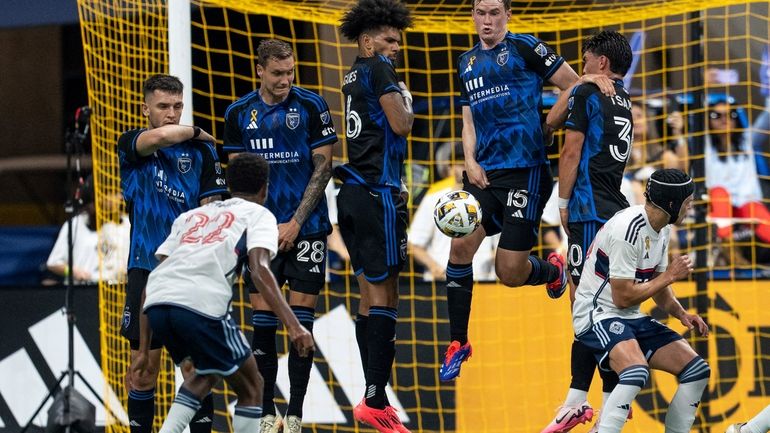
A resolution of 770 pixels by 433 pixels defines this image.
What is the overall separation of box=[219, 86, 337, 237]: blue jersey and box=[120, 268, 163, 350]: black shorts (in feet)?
2.98

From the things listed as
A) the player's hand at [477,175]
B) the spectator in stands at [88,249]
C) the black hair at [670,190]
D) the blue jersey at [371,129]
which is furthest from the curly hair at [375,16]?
the spectator in stands at [88,249]

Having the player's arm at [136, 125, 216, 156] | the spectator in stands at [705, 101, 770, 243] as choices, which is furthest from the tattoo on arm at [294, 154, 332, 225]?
the spectator in stands at [705, 101, 770, 243]

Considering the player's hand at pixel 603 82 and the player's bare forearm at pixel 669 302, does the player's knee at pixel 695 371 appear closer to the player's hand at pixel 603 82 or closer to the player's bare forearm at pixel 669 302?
the player's bare forearm at pixel 669 302

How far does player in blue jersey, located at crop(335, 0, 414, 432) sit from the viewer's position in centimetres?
816

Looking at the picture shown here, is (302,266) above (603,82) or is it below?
below

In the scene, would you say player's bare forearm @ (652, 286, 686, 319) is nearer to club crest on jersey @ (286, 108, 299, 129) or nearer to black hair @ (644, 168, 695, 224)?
black hair @ (644, 168, 695, 224)

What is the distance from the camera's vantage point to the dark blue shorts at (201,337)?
670 cm

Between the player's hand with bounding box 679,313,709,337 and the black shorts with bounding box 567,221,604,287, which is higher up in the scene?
the black shorts with bounding box 567,221,604,287

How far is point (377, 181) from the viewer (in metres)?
8.23

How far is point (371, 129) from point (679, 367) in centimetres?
235

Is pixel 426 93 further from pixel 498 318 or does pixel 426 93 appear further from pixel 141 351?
pixel 141 351

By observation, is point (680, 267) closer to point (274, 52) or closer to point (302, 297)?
point (302, 297)

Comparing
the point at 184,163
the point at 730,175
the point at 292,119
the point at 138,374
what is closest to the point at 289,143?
the point at 292,119

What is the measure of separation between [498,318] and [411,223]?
119 cm
